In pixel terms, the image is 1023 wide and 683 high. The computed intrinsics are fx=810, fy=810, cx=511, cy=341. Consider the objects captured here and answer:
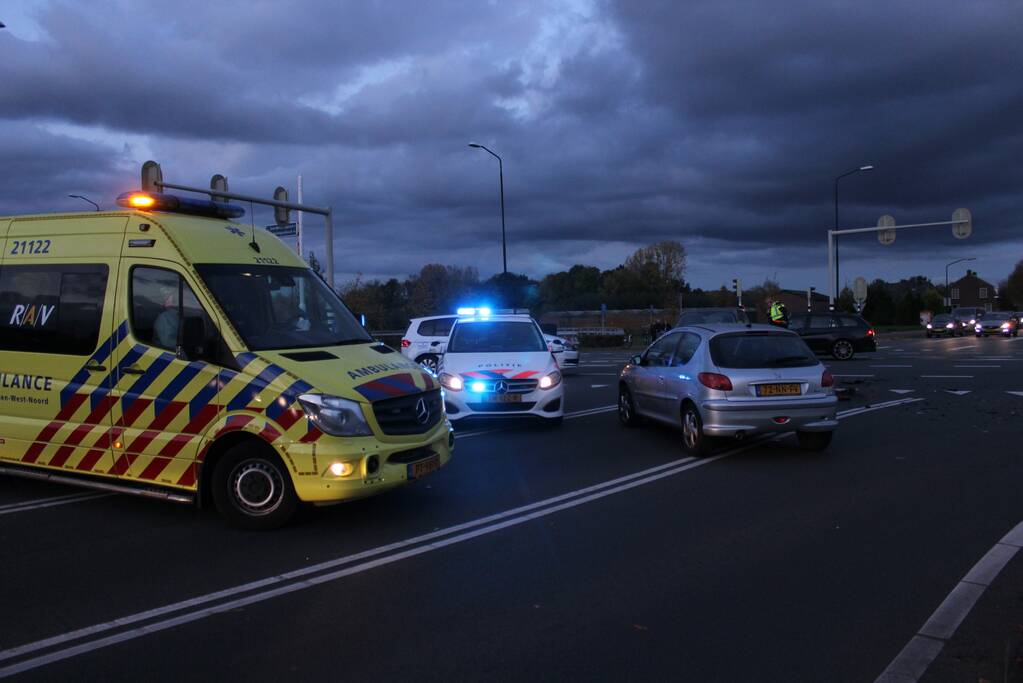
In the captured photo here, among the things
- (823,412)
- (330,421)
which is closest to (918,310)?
(823,412)

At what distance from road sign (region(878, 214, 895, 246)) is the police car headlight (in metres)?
33.4

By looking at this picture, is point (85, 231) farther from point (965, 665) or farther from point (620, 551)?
point (965, 665)

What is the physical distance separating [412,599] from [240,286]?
10.9 feet

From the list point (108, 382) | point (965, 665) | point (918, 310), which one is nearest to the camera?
point (965, 665)

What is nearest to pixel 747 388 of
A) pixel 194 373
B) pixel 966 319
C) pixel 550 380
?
pixel 550 380

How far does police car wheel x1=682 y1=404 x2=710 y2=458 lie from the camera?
31.2 ft

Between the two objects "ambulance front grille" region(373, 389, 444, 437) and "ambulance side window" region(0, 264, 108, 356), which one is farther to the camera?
"ambulance side window" region(0, 264, 108, 356)

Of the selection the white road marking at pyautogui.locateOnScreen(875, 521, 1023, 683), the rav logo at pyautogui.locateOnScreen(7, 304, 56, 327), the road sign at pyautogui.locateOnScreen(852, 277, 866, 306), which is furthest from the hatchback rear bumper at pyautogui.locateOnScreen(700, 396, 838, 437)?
the road sign at pyautogui.locateOnScreen(852, 277, 866, 306)

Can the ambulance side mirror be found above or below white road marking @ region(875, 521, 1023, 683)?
above

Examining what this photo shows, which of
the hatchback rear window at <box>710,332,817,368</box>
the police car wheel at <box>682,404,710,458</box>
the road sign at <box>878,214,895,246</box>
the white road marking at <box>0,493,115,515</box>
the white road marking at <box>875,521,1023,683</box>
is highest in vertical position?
the road sign at <box>878,214,895,246</box>

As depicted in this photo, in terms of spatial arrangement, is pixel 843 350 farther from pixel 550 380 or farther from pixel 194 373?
pixel 194 373

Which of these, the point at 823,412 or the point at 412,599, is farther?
the point at 823,412

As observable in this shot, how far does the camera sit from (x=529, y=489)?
7.94 metres

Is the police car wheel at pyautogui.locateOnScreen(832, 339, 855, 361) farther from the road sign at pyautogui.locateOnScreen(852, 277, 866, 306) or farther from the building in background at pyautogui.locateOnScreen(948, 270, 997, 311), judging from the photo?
the building in background at pyautogui.locateOnScreen(948, 270, 997, 311)
